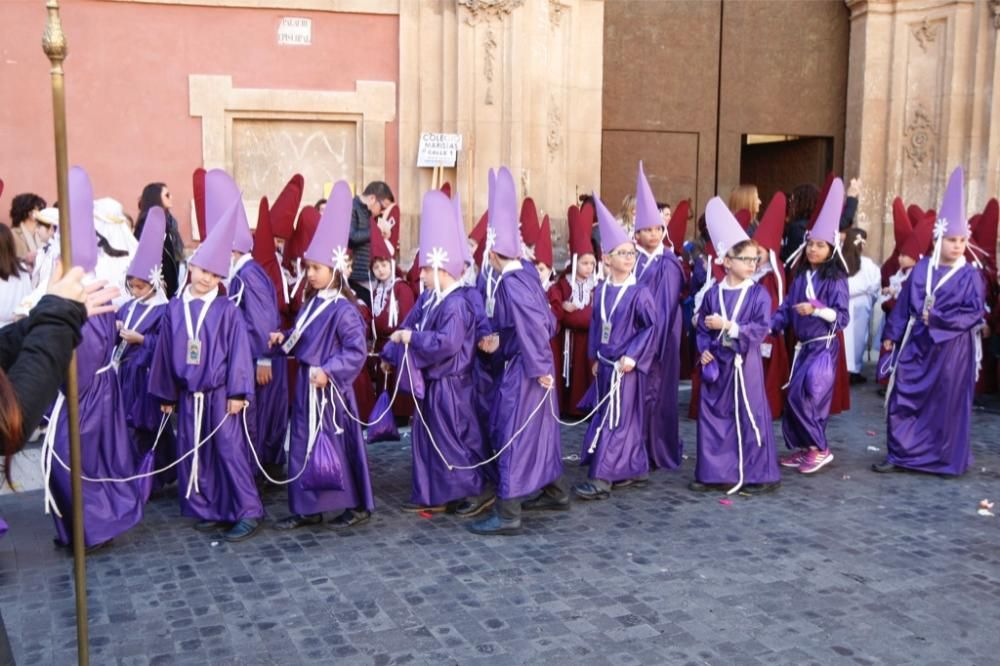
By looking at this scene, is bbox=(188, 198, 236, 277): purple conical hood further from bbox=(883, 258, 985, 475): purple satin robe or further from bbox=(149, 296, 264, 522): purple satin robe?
bbox=(883, 258, 985, 475): purple satin robe

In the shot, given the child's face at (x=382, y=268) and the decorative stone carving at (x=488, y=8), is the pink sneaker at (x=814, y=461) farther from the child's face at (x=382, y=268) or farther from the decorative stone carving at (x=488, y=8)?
the decorative stone carving at (x=488, y=8)

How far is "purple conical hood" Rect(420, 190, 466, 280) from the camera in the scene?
6160 millimetres

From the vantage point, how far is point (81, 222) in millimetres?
5367

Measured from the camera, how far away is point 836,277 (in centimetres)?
753

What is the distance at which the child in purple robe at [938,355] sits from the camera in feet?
23.4

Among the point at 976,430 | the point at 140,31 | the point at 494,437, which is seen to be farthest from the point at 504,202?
the point at 140,31

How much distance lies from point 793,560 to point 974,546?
3.75 feet

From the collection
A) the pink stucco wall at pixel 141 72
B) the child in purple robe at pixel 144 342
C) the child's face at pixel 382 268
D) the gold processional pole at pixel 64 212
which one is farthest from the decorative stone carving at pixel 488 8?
the gold processional pole at pixel 64 212

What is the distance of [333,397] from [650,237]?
116 inches

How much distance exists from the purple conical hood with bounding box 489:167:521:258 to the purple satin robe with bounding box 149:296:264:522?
1.64 meters

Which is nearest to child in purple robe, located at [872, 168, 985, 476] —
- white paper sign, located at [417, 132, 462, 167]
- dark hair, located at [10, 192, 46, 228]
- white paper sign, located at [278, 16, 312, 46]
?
white paper sign, located at [417, 132, 462, 167]

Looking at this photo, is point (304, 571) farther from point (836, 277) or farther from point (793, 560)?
point (836, 277)

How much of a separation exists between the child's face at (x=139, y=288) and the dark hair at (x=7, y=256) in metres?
1.02

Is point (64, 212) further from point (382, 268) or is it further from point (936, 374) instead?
point (936, 374)
